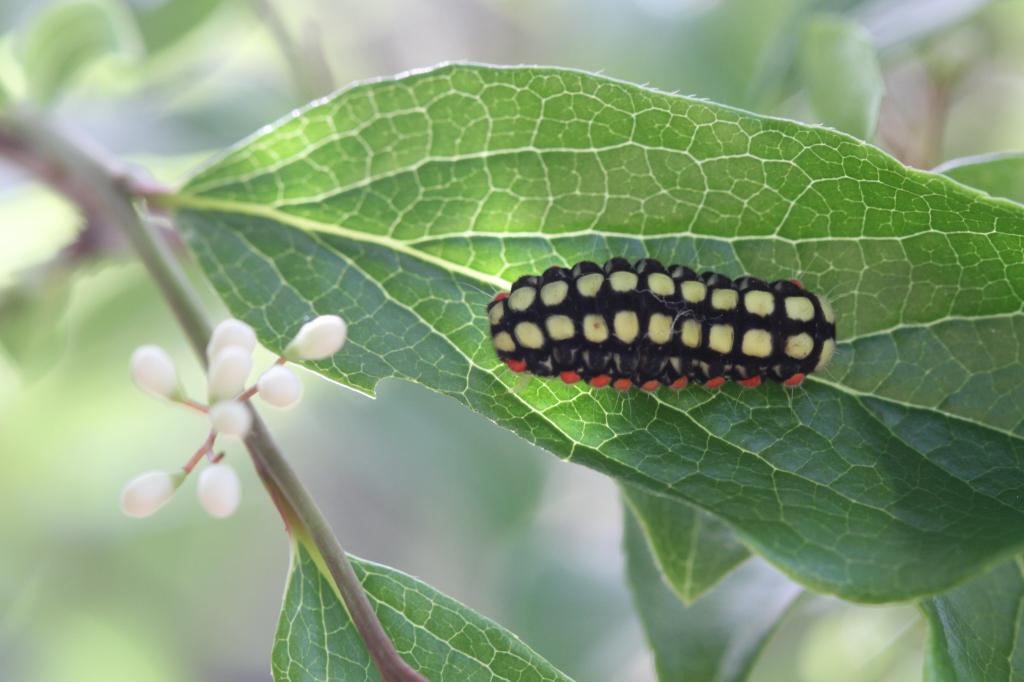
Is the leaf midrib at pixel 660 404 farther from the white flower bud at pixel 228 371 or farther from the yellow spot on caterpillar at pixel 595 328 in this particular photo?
the white flower bud at pixel 228 371

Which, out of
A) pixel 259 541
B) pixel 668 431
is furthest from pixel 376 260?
pixel 259 541

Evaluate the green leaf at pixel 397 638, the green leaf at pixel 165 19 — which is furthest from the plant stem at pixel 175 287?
the green leaf at pixel 165 19

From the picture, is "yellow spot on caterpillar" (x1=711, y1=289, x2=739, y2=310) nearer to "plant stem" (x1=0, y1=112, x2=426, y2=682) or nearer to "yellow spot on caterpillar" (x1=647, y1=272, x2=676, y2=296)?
"yellow spot on caterpillar" (x1=647, y1=272, x2=676, y2=296)

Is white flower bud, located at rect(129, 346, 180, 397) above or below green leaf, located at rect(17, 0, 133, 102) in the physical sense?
below

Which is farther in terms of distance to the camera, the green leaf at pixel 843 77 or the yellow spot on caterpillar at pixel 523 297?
the green leaf at pixel 843 77

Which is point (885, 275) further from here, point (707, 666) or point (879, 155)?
point (707, 666)

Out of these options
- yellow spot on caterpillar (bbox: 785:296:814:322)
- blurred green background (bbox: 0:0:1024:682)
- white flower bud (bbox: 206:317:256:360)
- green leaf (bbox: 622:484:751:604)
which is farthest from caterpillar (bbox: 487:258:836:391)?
blurred green background (bbox: 0:0:1024:682)
